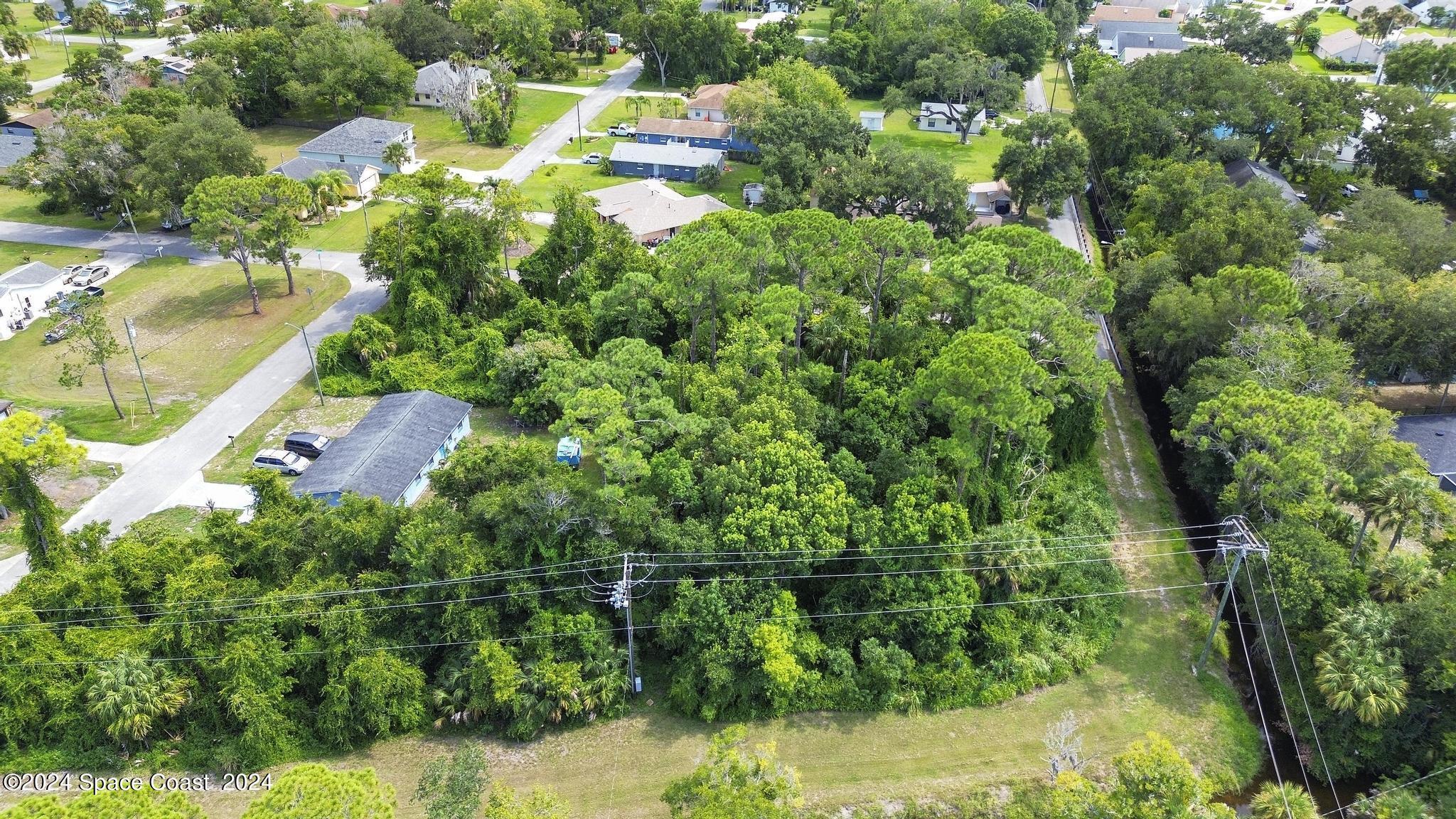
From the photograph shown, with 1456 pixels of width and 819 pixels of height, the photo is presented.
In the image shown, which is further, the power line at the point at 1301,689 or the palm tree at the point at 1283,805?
the power line at the point at 1301,689

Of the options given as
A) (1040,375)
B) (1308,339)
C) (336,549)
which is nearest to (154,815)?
(336,549)

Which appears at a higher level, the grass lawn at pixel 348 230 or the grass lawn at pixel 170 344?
the grass lawn at pixel 348 230

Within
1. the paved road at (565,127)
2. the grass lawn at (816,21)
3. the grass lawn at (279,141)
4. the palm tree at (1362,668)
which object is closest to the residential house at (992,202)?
the paved road at (565,127)

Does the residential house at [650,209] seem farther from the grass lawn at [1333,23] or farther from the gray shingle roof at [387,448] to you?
the grass lawn at [1333,23]

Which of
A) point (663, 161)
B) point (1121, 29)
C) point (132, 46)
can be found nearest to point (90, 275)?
point (663, 161)

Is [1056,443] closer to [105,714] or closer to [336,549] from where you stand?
[336,549]

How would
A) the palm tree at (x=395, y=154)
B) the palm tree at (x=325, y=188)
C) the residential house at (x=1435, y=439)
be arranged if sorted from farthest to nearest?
the palm tree at (x=395, y=154)
the palm tree at (x=325, y=188)
the residential house at (x=1435, y=439)
